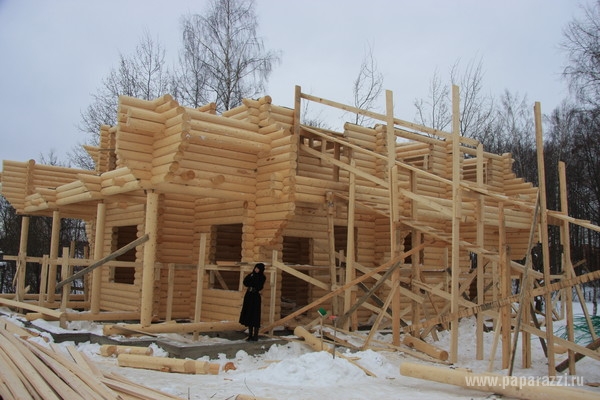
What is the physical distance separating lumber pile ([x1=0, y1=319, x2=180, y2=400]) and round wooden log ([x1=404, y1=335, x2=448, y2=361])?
18.3 ft

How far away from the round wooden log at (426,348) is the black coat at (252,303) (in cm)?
304

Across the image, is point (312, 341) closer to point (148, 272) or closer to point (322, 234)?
point (148, 272)

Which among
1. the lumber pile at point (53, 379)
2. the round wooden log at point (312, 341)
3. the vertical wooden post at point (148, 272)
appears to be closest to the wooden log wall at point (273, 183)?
the round wooden log at point (312, 341)

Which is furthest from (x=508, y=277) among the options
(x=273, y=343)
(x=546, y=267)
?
(x=273, y=343)

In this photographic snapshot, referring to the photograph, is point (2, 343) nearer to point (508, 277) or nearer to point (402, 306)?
point (508, 277)

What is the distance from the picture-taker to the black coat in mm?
10922

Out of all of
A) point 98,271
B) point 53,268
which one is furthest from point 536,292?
point 53,268

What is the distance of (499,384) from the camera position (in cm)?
712

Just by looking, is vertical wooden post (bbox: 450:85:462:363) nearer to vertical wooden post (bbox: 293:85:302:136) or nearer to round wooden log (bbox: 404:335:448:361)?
round wooden log (bbox: 404:335:448:361)

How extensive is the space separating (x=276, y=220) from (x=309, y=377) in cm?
459

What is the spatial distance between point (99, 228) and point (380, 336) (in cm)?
720

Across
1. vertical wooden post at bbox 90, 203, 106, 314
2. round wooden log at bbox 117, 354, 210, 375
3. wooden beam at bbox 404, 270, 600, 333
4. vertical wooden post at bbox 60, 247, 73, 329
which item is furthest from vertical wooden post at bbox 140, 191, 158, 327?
wooden beam at bbox 404, 270, 600, 333

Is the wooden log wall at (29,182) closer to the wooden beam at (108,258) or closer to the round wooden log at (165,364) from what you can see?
the wooden beam at (108,258)

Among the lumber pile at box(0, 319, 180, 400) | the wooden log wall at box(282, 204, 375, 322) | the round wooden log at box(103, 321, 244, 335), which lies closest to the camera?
the lumber pile at box(0, 319, 180, 400)
